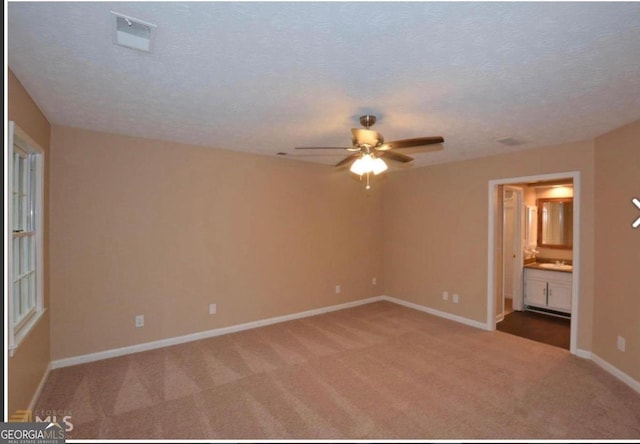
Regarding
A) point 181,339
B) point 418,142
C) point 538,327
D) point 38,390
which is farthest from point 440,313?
point 38,390

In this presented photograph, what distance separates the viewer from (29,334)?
8.18ft

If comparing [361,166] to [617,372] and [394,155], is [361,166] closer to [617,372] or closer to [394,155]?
[394,155]

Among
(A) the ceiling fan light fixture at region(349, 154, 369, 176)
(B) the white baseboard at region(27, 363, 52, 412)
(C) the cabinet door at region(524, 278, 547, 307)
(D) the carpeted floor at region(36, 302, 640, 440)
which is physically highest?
(A) the ceiling fan light fixture at region(349, 154, 369, 176)

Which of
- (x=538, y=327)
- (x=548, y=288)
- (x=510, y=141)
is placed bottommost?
(x=538, y=327)

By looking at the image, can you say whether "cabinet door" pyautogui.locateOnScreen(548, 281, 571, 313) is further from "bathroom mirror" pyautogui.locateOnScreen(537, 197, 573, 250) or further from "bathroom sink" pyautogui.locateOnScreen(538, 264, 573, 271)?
"bathroom mirror" pyautogui.locateOnScreen(537, 197, 573, 250)

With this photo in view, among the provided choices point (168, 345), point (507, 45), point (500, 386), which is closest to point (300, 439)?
point (500, 386)

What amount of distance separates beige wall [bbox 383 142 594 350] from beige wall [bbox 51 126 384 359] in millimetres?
1052

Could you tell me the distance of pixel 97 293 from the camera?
11.5 ft

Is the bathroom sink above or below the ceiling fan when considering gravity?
below

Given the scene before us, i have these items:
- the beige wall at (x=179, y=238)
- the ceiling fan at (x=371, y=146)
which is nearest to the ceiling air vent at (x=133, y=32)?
the ceiling fan at (x=371, y=146)

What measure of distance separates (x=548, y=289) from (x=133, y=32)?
6.46 m

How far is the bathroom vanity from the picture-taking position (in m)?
5.20

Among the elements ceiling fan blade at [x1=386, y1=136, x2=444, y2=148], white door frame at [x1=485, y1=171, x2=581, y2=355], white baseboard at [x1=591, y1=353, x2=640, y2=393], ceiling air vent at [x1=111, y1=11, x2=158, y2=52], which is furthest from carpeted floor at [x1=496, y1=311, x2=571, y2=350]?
ceiling air vent at [x1=111, y1=11, x2=158, y2=52]

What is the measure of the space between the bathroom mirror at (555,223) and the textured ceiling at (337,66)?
111 inches
